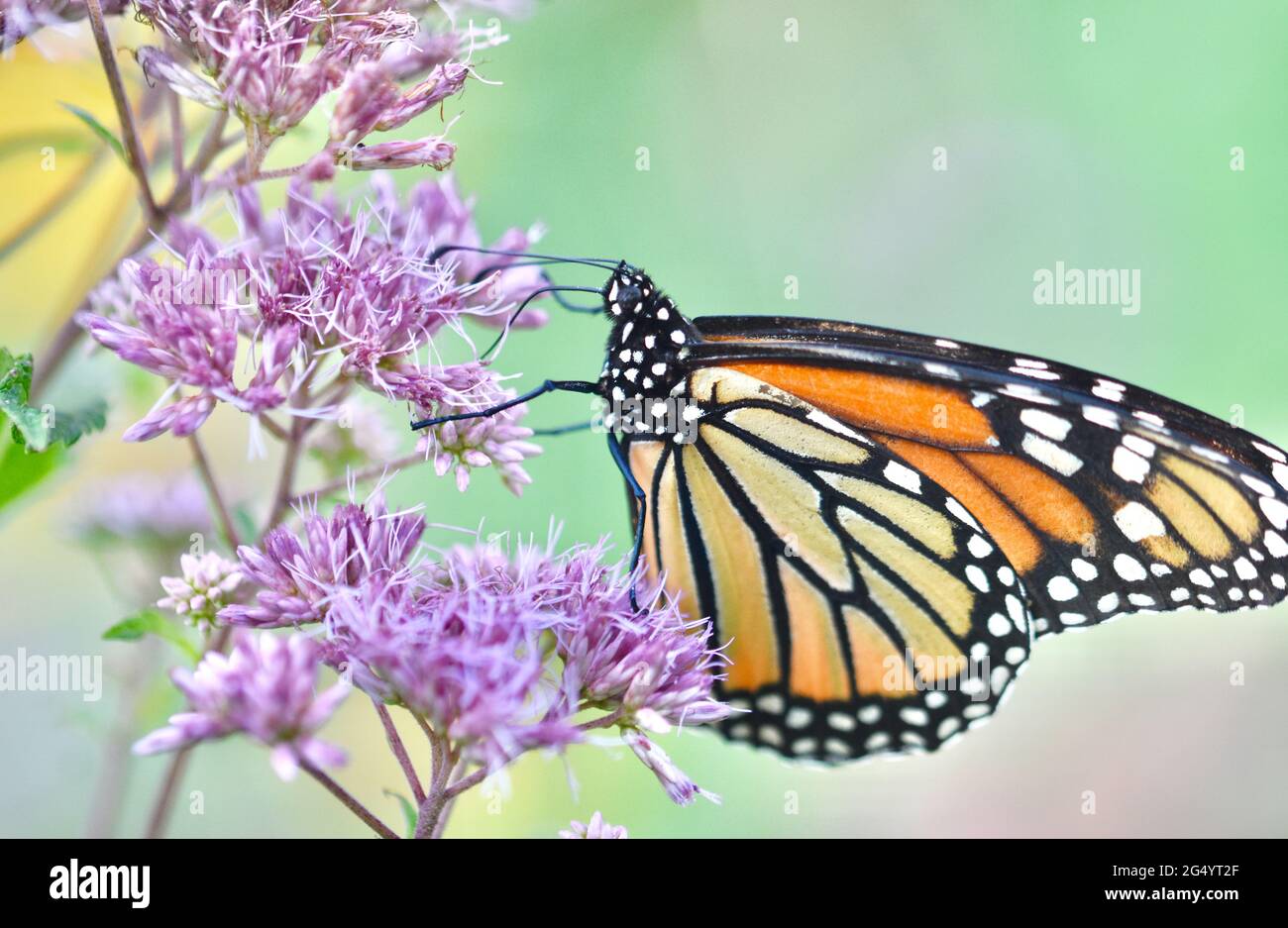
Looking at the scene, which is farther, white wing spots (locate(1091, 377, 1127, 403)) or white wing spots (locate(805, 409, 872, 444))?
white wing spots (locate(805, 409, 872, 444))

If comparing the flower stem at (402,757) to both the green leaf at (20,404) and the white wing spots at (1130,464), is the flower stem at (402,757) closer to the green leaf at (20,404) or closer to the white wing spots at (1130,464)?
the green leaf at (20,404)

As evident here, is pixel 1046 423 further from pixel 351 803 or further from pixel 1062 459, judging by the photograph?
pixel 351 803

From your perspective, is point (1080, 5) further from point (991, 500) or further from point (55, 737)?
point (55, 737)

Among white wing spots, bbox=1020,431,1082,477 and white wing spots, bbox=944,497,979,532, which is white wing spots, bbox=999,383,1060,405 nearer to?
white wing spots, bbox=1020,431,1082,477

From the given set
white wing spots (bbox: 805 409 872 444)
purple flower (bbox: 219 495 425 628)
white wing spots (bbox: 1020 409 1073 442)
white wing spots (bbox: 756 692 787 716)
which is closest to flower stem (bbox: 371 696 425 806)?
purple flower (bbox: 219 495 425 628)

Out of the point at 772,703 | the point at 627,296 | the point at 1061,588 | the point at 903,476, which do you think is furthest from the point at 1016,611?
the point at 627,296
